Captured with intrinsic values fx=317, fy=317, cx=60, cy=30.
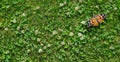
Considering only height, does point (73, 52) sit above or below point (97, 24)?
below

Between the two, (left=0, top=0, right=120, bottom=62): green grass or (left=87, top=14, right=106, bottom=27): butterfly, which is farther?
(left=87, top=14, right=106, bottom=27): butterfly

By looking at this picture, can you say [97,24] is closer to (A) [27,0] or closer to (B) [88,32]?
(B) [88,32]

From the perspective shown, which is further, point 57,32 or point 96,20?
point 57,32

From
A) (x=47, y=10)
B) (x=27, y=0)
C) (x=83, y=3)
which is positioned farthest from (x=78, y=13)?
(x=27, y=0)

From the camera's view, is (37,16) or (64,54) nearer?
(64,54)

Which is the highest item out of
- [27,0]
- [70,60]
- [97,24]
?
[27,0]

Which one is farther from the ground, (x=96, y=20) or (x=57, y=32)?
(x=96, y=20)

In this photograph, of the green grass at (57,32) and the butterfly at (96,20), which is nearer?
the green grass at (57,32)
